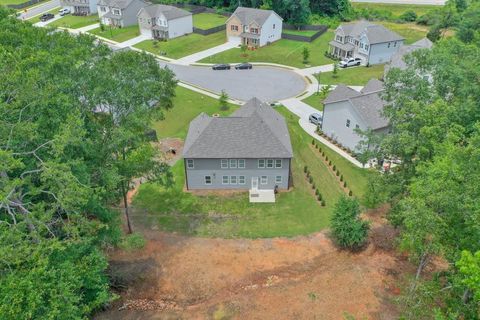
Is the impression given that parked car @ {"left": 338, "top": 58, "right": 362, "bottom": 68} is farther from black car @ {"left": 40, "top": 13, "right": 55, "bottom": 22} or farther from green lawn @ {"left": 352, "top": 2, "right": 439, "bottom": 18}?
black car @ {"left": 40, "top": 13, "right": 55, "bottom": 22}

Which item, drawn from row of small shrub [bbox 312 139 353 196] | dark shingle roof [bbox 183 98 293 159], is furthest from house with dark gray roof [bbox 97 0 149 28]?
dark shingle roof [bbox 183 98 293 159]

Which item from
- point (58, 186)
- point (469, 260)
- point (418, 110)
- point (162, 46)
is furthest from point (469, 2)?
point (58, 186)

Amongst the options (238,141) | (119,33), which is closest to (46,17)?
(119,33)

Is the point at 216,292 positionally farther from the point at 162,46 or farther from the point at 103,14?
the point at 103,14

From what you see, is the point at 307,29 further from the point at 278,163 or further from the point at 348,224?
the point at 348,224

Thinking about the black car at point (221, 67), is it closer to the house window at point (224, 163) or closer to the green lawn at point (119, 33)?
the green lawn at point (119, 33)

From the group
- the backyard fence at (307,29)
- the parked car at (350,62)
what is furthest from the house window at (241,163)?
the backyard fence at (307,29)
